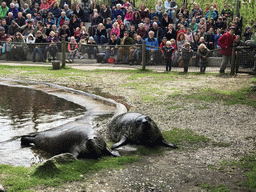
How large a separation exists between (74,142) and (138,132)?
3.48 feet

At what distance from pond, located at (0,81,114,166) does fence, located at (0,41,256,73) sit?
6.17 m

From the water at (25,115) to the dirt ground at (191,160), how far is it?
146 centimetres

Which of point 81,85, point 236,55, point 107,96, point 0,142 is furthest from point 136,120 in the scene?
point 236,55

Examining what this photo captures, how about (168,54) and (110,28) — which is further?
(110,28)

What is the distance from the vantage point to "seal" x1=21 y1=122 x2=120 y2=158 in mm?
4955

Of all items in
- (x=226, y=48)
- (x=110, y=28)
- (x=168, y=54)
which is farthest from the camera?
(x=110, y=28)

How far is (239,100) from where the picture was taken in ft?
29.9

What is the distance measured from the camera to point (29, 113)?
7805mm

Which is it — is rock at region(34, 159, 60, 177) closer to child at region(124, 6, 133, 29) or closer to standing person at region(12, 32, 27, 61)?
standing person at region(12, 32, 27, 61)

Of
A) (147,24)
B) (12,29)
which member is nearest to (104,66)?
(147,24)

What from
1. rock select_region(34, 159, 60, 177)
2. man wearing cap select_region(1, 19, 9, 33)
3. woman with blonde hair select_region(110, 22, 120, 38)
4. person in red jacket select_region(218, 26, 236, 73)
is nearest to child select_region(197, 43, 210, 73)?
person in red jacket select_region(218, 26, 236, 73)

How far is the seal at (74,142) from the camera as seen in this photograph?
16.3ft

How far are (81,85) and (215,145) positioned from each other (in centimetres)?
689

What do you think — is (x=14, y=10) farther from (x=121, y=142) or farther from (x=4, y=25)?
(x=121, y=142)
